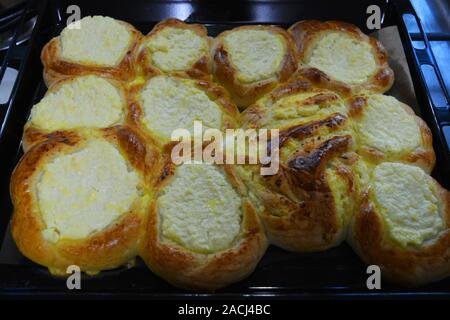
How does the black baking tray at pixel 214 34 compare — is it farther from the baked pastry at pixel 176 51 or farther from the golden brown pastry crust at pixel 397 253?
the baked pastry at pixel 176 51

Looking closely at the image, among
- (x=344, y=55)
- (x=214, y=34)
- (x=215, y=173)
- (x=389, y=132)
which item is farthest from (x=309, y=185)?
(x=214, y=34)

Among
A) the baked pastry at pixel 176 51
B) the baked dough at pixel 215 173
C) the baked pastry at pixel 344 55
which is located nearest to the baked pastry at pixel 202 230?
the baked dough at pixel 215 173

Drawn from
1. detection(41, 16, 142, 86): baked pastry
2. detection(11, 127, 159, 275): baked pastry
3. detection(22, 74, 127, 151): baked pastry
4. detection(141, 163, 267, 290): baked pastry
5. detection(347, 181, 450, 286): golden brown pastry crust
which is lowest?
detection(347, 181, 450, 286): golden brown pastry crust

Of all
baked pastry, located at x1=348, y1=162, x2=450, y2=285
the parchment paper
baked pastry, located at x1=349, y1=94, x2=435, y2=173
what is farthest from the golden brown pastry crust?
the parchment paper

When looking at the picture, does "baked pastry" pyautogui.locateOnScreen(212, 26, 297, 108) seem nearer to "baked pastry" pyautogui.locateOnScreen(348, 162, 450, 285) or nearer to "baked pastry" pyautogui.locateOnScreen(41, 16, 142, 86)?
"baked pastry" pyautogui.locateOnScreen(41, 16, 142, 86)

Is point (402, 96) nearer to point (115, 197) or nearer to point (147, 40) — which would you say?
point (147, 40)

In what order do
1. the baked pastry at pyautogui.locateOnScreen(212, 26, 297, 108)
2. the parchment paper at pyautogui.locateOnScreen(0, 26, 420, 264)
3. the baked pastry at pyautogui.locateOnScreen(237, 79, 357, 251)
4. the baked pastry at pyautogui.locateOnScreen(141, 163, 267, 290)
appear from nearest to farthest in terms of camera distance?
the baked pastry at pyautogui.locateOnScreen(141, 163, 267, 290) → the baked pastry at pyautogui.locateOnScreen(237, 79, 357, 251) → the baked pastry at pyautogui.locateOnScreen(212, 26, 297, 108) → the parchment paper at pyautogui.locateOnScreen(0, 26, 420, 264)
